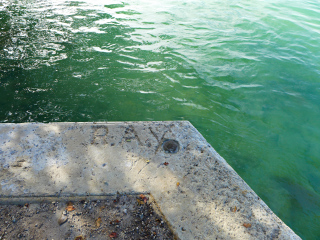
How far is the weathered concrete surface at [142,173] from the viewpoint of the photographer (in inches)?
77.9

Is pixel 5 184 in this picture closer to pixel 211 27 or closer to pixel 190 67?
pixel 190 67

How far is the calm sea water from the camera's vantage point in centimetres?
343

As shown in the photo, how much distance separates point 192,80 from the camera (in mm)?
4973

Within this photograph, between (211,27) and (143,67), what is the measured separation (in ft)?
12.2

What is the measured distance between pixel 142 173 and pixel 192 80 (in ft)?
10.4

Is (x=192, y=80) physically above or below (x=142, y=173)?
below

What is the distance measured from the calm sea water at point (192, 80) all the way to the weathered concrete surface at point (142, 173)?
1036 millimetres

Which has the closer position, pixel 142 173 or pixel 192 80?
pixel 142 173

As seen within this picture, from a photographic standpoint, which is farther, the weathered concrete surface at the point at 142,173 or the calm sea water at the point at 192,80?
the calm sea water at the point at 192,80

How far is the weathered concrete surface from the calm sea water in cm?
104

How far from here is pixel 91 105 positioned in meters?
4.07

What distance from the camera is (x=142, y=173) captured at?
2281 millimetres

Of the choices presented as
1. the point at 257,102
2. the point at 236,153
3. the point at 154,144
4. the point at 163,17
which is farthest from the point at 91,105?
the point at 163,17

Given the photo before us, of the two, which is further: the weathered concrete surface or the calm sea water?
the calm sea water
